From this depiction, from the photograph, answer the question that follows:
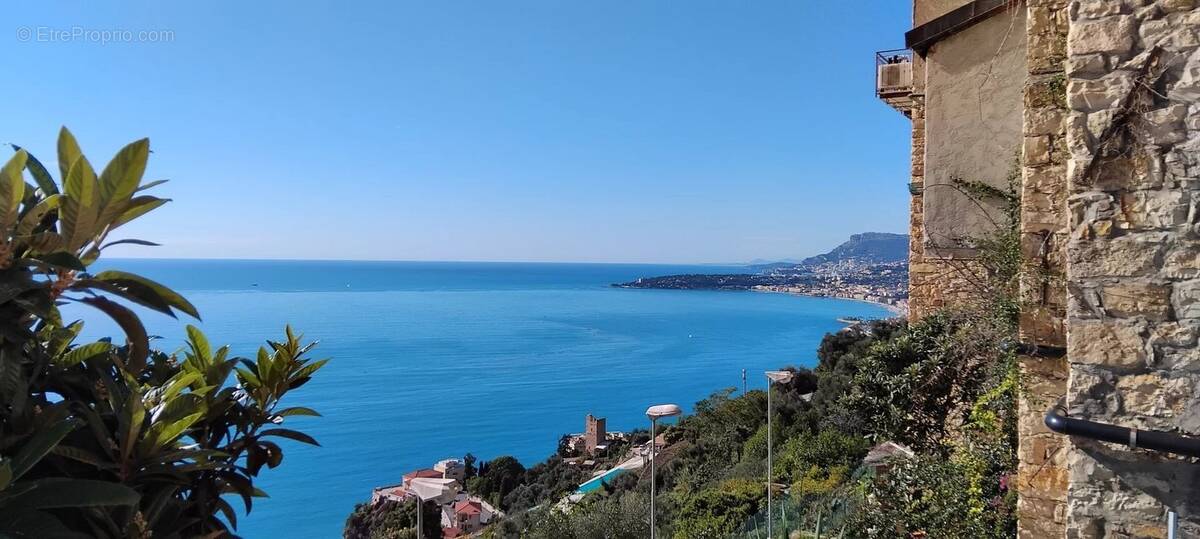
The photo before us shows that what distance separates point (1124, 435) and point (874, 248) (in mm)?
92024

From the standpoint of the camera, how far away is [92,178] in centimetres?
146

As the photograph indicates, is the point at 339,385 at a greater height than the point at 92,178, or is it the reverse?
the point at 92,178

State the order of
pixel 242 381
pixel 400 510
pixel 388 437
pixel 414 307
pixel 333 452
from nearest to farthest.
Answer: pixel 242 381, pixel 400 510, pixel 333 452, pixel 388 437, pixel 414 307

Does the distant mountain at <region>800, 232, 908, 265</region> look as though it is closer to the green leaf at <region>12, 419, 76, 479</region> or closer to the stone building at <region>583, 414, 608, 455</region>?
the stone building at <region>583, 414, 608, 455</region>

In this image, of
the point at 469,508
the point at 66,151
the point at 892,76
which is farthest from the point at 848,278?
the point at 66,151

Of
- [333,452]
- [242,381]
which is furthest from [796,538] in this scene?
[333,452]

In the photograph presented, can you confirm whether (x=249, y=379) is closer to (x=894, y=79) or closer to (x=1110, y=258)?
(x=1110, y=258)

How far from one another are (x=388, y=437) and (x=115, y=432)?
35.0 metres

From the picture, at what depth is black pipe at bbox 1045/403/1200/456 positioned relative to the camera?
1874 mm

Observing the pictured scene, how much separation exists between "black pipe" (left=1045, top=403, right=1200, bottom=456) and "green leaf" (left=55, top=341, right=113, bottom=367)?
2.92m

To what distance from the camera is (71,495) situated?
1.42 m

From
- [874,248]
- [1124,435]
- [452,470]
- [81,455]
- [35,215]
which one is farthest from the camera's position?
[874,248]

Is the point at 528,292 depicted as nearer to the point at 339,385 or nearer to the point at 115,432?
the point at 339,385

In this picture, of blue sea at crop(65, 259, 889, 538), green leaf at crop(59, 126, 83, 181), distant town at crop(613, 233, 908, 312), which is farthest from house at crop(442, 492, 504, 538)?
distant town at crop(613, 233, 908, 312)
